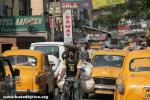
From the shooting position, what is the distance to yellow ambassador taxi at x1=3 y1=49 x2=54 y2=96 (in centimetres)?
1586

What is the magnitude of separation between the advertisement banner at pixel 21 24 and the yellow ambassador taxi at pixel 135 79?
31604 mm

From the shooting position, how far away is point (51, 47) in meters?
23.7

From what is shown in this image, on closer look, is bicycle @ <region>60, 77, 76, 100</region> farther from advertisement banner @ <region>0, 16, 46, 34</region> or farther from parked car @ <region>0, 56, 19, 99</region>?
advertisement banner @ <region>0, 16, 46, 34</region>

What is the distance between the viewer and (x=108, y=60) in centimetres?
2036

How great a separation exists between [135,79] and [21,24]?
110ft

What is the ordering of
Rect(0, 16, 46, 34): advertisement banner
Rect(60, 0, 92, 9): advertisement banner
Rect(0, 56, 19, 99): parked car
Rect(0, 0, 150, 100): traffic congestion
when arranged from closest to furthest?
1. Rect(0, 56, 19, 99): parked car
2. Rect(0, 0, 150, 100): traffic congestion
3. Rect(60, 0, 92, 9): advertisement banner
4. Rect(0, 16, 46, 34): advertisement banner

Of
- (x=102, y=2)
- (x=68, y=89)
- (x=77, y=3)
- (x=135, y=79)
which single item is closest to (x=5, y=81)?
(x=135, y=79)

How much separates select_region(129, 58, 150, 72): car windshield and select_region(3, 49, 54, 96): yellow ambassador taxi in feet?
12.9

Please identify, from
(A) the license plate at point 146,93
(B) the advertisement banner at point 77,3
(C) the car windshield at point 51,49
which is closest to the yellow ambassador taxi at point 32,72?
(C) the car windshield at point 51,49

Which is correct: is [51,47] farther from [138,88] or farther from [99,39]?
[99,39]

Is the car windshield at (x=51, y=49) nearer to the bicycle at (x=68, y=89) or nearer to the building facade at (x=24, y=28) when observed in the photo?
the bicycle at (x=68, y=89)

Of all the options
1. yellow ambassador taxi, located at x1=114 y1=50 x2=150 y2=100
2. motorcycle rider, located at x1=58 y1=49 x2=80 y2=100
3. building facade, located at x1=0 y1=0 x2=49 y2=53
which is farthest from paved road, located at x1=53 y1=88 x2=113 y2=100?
building facade, located at x1=0 y1=0 x2=49 y2=53

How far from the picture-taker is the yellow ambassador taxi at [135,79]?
11.2 meters

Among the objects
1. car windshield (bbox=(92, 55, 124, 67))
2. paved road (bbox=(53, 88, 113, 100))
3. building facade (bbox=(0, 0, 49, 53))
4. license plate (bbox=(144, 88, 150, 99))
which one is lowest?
paved road (bbox=(53, 88, 113, 100))
